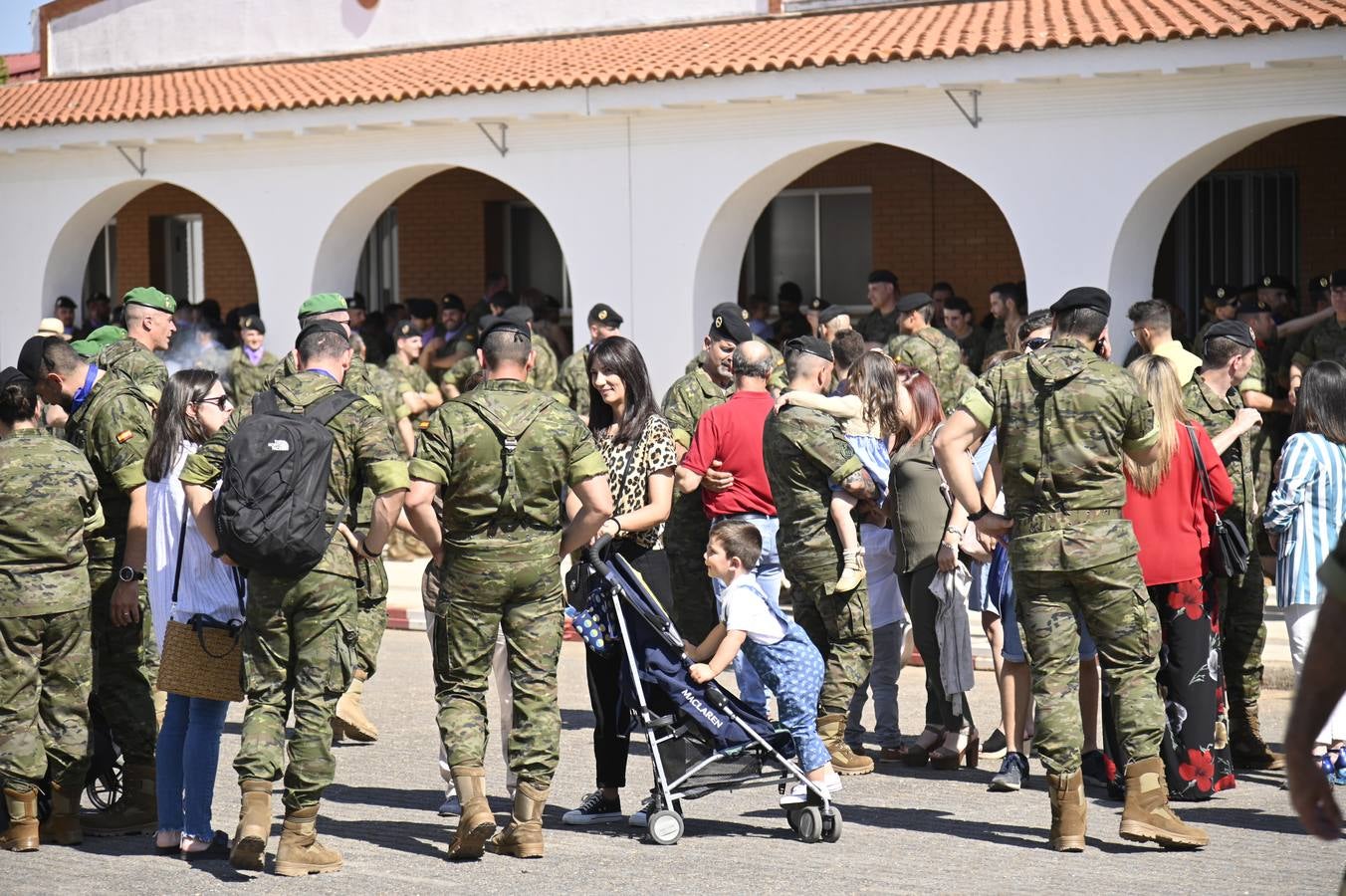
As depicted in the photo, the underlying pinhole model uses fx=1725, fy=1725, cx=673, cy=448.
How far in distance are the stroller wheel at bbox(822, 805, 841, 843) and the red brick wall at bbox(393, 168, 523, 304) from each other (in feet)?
44.8

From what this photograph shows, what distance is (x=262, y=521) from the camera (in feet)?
18.6

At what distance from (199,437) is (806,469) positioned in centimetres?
246

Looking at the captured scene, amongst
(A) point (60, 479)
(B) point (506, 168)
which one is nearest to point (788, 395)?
(A) point (60, 479)

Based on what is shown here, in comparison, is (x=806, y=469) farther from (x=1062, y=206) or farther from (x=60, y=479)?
(x=1062, y=206)

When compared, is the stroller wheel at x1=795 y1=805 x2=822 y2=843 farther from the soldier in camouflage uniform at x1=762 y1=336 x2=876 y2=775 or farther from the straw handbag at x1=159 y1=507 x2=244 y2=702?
the straw handbag at x1=159 y1=507 x2=244 y2=702

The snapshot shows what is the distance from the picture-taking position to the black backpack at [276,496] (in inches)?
223

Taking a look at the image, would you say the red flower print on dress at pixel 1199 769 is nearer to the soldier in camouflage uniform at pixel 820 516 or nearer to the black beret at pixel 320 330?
the soldier in camouflage uniform at pixel 820 516

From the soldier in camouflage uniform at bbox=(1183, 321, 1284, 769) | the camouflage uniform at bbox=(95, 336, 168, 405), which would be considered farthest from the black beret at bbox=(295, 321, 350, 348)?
the soldier in camouflage uniform at bbox=(1183, 321, 1284, 769)

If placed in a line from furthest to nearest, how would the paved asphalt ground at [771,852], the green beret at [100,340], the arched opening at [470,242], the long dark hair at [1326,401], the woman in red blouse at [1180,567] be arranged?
the arched opening at [470,242] < the green beret at [100,340] < the long dark hair at [1326,401] < the woman in red blouse at [1180,567] < the paved asphalt ground at [771,852]

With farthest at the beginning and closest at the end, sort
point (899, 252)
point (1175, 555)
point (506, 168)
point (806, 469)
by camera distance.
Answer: point (899, 252), point (506, 168), point (806, 469), point (1175, 555)

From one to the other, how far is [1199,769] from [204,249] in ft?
54.5

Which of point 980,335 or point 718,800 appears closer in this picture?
point 718,800

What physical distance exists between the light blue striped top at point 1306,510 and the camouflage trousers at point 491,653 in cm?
314

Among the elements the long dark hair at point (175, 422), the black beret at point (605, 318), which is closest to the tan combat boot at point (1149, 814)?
the long dark hair at point (175, 422)
